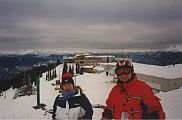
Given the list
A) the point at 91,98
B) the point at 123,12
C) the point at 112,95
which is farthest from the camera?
the point at 123,12

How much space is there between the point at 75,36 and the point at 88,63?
28cm

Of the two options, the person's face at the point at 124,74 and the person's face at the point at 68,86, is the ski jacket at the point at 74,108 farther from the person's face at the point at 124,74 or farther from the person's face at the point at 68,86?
the person's face at the point at 124,74

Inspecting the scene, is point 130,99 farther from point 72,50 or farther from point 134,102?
point 72,50

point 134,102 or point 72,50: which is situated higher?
point 72,50

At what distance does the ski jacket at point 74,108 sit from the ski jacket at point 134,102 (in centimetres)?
17

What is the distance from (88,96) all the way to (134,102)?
400mm

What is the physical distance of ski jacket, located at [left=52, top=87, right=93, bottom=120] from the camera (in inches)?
80.7

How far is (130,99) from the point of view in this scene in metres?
1.95

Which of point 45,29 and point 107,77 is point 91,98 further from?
point 45,29

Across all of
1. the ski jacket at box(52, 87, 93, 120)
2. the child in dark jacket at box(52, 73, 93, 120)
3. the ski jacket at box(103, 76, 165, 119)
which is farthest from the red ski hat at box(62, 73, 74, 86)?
the ski jacket at box(103, 76, 165, 119)

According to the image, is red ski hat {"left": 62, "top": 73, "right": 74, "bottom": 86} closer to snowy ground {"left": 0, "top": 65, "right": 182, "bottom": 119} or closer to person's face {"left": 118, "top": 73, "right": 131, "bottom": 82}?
snowy ground {"left": 0, "top": 65, "right": 182, "bottom": 119}

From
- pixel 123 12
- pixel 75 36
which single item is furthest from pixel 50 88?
pixel 123 12

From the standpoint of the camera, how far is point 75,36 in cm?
238

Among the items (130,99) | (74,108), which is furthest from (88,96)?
(130,99)
